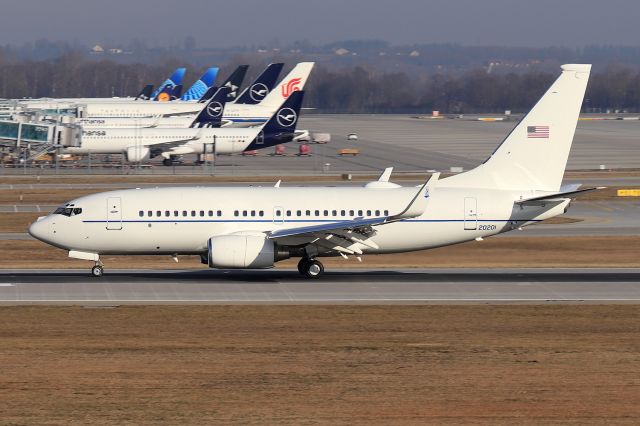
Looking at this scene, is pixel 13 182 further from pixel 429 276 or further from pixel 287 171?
pixel 429 276

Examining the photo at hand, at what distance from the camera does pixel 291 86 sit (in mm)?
146375

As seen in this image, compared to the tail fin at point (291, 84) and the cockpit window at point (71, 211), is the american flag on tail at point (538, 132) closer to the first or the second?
the cockpit window at point (71, 211)

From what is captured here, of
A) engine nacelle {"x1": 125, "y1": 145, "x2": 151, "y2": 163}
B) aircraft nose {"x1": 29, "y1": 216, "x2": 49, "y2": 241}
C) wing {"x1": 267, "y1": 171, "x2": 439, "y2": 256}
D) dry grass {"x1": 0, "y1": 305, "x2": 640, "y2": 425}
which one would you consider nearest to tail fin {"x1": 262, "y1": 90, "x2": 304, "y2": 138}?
engine nacelle {"x1": 125, "y1": 145, "x2": 151, "y2": 163}

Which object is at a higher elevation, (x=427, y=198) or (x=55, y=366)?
(x=427, y=198)

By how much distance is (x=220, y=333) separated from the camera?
123ft

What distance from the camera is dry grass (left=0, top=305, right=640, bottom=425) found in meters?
28.2

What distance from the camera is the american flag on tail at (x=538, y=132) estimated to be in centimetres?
5028

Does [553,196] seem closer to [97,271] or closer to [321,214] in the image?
[321,214]

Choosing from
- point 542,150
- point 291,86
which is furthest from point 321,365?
point 291,86

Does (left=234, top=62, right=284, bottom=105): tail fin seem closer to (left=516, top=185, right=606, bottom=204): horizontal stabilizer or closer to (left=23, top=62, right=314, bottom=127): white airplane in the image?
(left=23, top=62, right=314, bottom=127): white airplane

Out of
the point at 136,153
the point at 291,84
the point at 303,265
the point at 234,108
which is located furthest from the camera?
the point at 234,108

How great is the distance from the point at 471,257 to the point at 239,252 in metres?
16.1

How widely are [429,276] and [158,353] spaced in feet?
60.6

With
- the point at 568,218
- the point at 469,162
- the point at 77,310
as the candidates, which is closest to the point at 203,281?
the point at 77,310
